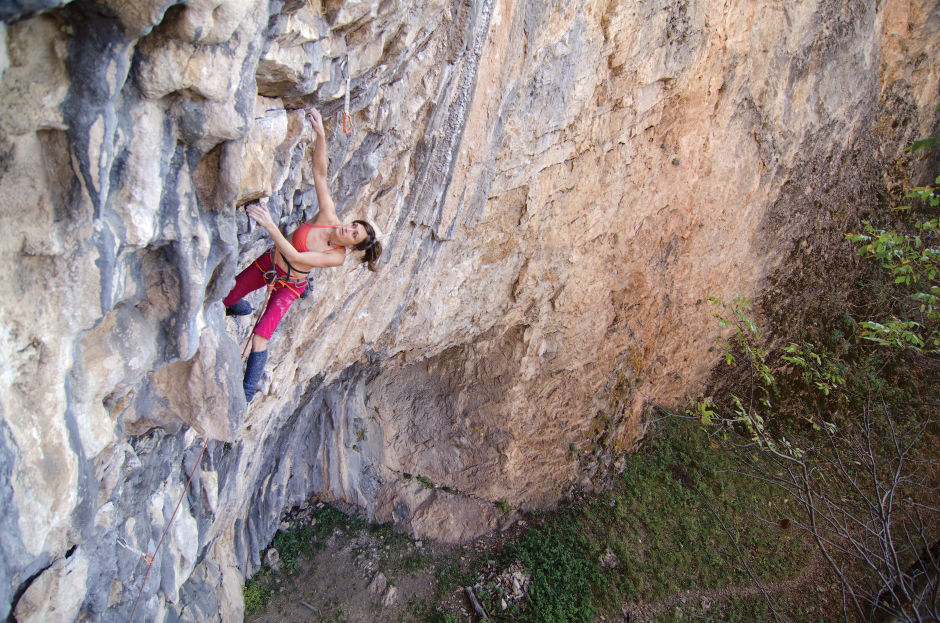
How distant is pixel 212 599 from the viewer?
591cm

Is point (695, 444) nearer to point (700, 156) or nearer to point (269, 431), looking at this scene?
point (700, 156)

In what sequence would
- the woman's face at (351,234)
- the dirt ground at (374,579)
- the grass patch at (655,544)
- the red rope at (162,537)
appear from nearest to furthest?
the woman's face at (351,234) < the red rope at (162,537) < the dirt ground at (374,579) < the grass patch at (655,544)

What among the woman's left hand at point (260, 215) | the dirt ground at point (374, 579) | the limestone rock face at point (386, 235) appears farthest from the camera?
the dirt ground at point (374, 579)

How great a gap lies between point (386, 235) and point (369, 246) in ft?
5.40

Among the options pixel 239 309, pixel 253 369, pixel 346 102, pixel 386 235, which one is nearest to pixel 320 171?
pixel 346 102

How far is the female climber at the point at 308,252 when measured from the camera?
364 centimetres

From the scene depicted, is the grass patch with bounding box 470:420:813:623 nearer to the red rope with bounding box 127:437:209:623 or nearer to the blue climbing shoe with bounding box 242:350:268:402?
the red rope with bounding box 127:437:209:623

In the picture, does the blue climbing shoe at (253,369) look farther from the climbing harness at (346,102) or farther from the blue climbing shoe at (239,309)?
the climbing harness at (346,102)

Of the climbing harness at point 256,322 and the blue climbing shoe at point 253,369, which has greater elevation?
the climbing harness at point 256,322

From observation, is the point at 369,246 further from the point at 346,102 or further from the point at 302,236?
the point at 346,102

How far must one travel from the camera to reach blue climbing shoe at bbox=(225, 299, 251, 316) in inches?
154

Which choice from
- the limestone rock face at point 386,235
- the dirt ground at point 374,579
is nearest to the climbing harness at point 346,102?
the limestone rock face at point 386,235

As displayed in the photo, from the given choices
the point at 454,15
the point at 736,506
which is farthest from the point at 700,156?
the point at 736,506

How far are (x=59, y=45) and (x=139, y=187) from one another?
0.63 m
